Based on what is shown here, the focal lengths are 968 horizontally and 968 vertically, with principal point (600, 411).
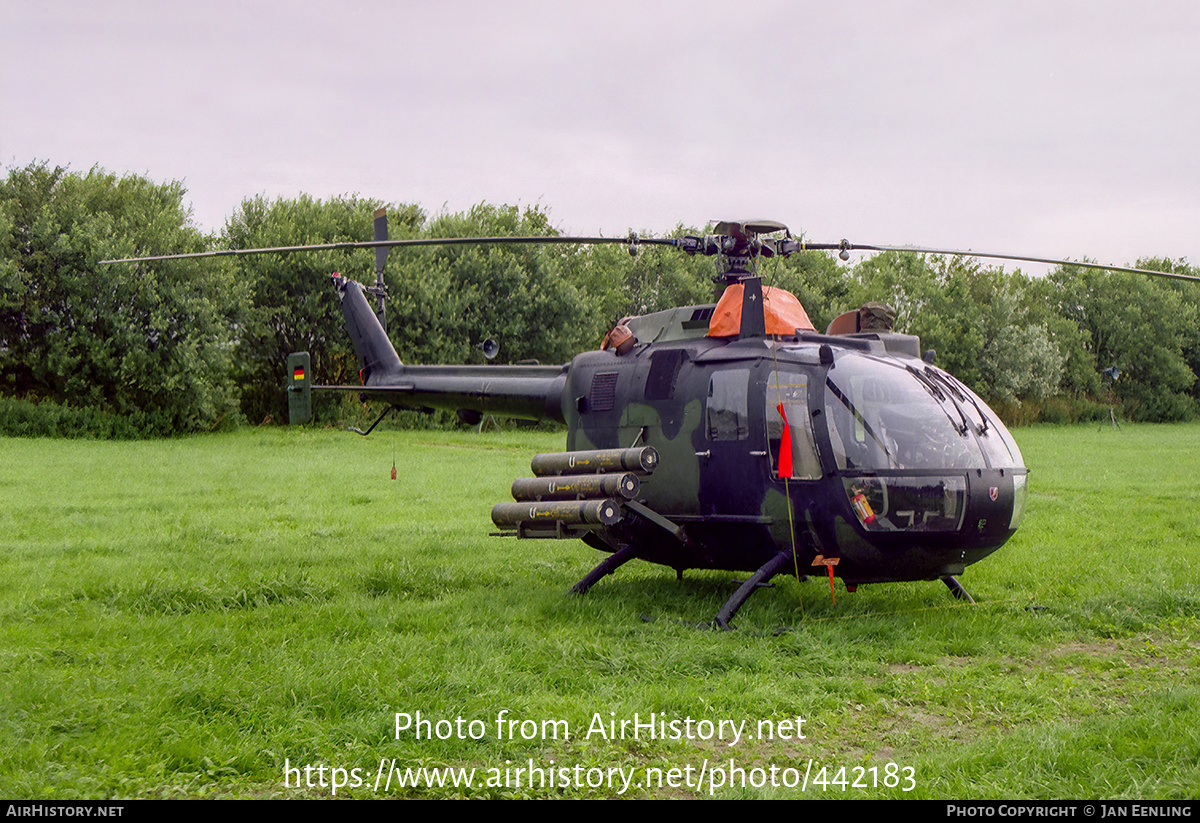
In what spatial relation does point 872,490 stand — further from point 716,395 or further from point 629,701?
point 629,701

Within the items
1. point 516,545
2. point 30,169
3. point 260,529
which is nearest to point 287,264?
point 30,169

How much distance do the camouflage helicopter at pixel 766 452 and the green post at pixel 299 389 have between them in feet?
10.7

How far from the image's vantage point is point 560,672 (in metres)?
6.46

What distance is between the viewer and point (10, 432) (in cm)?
2762

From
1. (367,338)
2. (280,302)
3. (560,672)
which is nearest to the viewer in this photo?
(560,672)

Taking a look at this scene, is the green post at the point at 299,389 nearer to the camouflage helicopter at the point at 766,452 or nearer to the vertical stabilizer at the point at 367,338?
the vertical stabilizer at the point at 367,338

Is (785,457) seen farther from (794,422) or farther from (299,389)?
(299,389)

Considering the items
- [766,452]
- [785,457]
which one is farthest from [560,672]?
[766,452]

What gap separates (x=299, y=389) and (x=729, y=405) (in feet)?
18.3

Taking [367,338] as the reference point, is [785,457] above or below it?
below

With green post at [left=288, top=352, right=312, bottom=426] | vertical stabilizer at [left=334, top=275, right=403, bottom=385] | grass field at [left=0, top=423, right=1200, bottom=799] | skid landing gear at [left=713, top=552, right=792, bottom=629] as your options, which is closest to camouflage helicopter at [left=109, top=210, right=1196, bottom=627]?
skid landing gear at [left=713, top=552, right=792, bottom=629]

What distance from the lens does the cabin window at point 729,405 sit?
8016 millimetres

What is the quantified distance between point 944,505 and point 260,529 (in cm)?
974

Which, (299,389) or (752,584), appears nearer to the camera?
(752,584)
